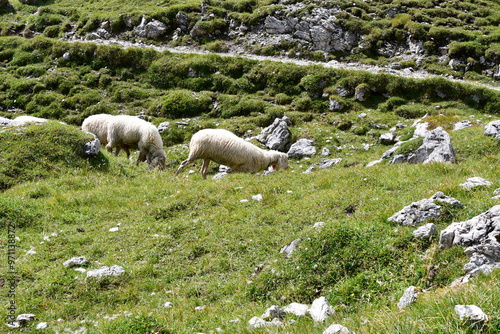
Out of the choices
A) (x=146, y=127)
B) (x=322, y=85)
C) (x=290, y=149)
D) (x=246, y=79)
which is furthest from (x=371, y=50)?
(x=146, y=127)

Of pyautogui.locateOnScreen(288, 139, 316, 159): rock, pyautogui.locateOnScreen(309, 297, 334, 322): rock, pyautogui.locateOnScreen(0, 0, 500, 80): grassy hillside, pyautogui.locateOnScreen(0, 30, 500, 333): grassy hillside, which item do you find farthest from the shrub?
pyautogui.locateOnScreen(309, 297, 334, 322): rock

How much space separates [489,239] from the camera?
20.4 feet

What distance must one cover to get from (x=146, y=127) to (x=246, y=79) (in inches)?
572

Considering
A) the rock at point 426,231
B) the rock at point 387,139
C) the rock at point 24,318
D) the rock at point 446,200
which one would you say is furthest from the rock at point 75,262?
the rock at point 387,139

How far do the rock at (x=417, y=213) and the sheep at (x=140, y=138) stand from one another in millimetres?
15693

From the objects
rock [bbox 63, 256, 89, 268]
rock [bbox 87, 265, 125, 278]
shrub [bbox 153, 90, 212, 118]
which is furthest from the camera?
shrub [bbox 153, 90, 212, 118]

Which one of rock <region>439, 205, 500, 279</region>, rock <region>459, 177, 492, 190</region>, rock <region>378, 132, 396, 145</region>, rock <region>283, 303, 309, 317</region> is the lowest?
rock <region>378, 132, 396, 145</region>

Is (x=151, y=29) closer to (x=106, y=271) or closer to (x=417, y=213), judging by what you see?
(x=106, y=271)

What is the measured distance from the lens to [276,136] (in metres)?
26.0

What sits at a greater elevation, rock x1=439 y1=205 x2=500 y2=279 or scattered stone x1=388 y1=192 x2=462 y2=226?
rock x1=439 y1=205 x2=500 y2=279

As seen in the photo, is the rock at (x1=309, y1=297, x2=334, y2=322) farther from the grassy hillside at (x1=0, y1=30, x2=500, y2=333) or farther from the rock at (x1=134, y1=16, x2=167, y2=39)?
the rock at (x1=134, y1=16, x2=167, y2=39)

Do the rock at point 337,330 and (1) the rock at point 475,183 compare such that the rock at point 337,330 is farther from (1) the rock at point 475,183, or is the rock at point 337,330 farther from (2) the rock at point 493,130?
(2) the rock at point 493,130

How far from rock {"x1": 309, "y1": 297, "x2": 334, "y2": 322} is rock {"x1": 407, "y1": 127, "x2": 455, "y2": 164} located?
34.3 ft

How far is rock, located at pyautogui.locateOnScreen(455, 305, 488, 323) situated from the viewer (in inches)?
145
